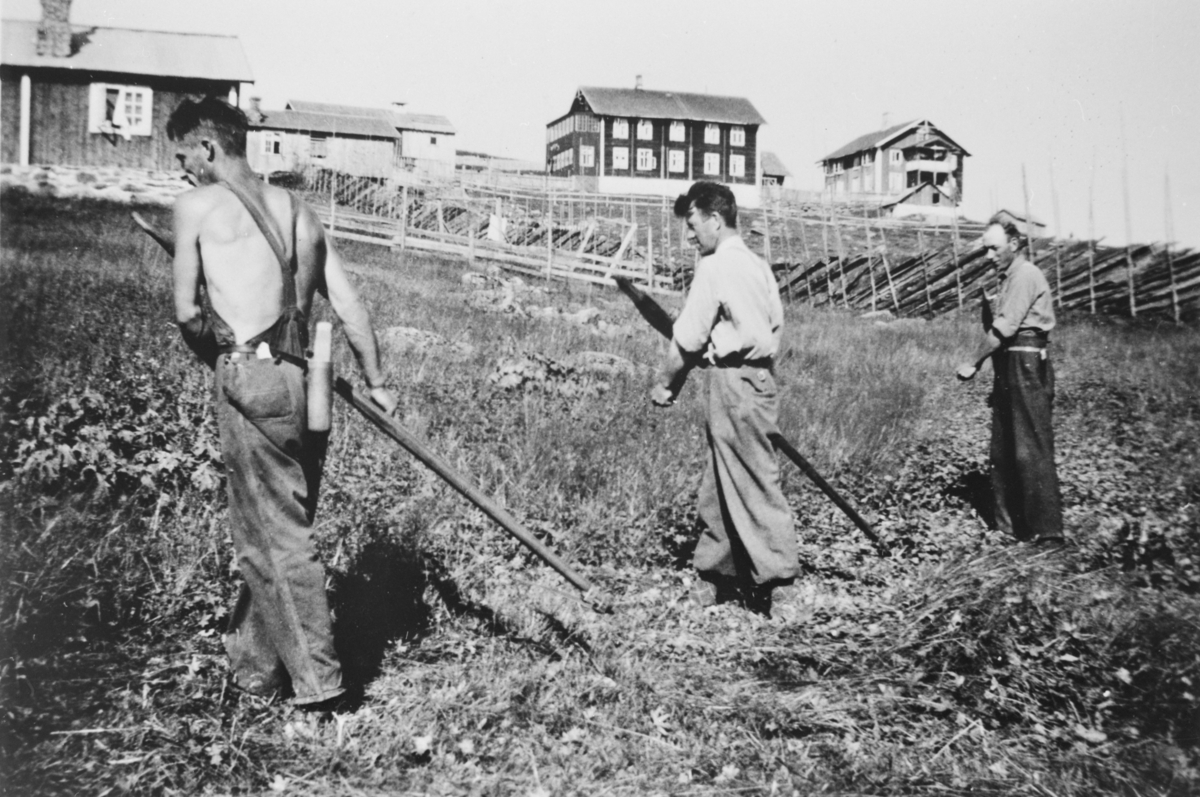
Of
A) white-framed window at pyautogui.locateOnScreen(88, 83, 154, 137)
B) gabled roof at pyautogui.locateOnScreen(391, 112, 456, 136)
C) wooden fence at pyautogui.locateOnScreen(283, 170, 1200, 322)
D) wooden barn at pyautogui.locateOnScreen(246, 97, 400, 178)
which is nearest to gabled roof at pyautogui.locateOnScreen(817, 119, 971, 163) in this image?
wooden fence at pyautogui.locateOnScreen(283, 170, 1200, 322)

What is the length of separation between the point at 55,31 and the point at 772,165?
2217 inches

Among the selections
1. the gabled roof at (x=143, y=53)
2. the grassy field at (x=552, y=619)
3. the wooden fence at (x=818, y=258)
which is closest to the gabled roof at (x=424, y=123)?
the wooden fence at (x=818, y=258)

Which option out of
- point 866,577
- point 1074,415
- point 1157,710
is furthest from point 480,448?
point 1074,415

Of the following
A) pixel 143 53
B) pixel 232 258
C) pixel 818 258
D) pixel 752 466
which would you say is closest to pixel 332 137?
pixel 143 53

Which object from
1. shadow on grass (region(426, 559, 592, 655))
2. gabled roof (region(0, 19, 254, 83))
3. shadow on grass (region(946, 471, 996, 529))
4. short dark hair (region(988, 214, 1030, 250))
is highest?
gabled roof (region(0, 19, 254, 83))

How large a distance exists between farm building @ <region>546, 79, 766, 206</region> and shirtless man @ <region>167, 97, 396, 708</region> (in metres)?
44.7

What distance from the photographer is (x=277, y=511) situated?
3.12 metres

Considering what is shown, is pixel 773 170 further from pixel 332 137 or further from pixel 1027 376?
pixel 1027 376

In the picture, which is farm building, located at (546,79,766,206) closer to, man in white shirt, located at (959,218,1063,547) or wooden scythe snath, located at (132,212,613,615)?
man in white shirt, located at (959,218,1063,547)

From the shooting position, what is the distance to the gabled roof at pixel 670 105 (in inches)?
1865

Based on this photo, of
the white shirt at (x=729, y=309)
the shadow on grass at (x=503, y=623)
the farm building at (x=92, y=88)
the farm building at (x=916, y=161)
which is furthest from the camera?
the farm building at (x=916, y=161)

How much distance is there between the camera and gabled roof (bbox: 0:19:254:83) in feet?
76.0

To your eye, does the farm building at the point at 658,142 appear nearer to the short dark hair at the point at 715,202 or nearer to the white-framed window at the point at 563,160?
the white-framed window at the point at 563,160

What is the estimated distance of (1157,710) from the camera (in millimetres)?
3646
